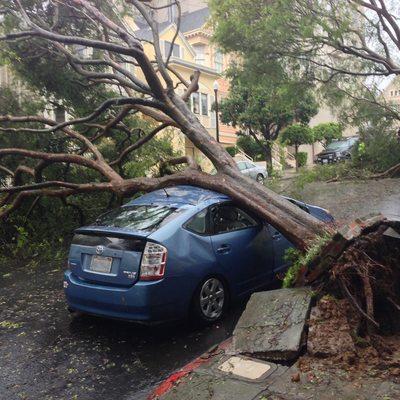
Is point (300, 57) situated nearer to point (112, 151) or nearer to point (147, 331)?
point (112, 151)

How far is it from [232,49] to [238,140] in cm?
2380

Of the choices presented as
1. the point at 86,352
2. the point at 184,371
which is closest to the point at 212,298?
the point at 184,371

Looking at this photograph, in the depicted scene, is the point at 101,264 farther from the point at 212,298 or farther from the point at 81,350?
the point at 212,298

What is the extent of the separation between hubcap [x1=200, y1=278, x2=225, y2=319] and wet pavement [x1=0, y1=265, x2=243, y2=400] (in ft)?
0.51

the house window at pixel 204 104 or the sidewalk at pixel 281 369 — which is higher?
the house window at pixel 204 104

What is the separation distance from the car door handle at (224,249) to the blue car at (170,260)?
1 cm

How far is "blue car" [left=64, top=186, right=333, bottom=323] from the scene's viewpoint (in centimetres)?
481

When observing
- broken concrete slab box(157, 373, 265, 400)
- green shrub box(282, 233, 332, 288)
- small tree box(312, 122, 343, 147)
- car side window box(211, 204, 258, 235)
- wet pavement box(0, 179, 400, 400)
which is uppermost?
small tree box(312, 122, 343, 147)

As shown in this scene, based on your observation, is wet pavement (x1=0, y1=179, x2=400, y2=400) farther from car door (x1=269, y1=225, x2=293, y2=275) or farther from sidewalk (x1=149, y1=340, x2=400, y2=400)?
car door (x1=269, y1=225, x2=293, y2=275)

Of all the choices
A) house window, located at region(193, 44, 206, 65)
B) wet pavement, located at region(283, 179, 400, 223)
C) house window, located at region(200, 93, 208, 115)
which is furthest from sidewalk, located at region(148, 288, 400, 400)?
house window, located at region(193, 44, 206, 65)

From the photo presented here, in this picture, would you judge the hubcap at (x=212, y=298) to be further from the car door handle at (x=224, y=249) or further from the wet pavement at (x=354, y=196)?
the wet pavement at (x=354, y=196)

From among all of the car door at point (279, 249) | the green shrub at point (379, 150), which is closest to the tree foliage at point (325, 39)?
the green shrub at point (379, 150)

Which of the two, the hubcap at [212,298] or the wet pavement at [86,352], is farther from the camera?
the hubcap at [212,298]

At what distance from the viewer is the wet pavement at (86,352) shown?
4047 millimetres
